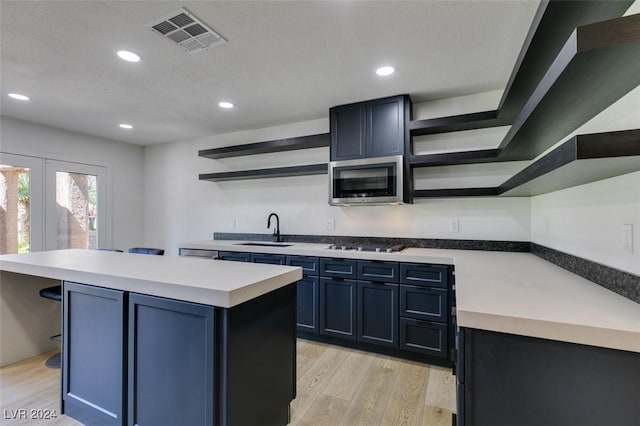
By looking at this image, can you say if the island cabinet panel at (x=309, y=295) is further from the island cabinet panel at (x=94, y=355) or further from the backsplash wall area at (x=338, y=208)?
the island cabinet panel at (x=94, y=355)

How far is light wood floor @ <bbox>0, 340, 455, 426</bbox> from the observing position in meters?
1.87

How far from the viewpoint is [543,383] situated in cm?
97

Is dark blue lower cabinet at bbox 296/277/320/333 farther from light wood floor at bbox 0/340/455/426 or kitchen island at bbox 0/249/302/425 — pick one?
kitchen island at bbox 0/249/302/425

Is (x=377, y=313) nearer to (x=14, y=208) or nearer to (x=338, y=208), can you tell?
(x=338, y=208)

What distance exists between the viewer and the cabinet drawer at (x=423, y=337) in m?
2.44

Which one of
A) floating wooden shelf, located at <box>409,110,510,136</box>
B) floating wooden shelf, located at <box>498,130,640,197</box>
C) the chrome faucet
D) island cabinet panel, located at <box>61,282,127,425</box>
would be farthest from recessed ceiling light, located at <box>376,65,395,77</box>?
island cabinet panel, located at <box>61,282,127,425</box>

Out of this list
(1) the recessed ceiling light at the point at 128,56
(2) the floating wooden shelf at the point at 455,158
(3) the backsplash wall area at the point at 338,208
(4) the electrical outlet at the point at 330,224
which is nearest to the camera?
(3) the backsplash wall area at the point at 338,208

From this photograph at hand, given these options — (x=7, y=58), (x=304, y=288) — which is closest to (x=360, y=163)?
(x=304, y=288)

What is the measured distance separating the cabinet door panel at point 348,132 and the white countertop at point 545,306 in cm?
163

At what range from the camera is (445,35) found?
76.4 inches

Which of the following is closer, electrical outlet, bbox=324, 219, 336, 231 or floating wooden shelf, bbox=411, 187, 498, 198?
floating wooden shelf, bbox=411, 187, 498, 198

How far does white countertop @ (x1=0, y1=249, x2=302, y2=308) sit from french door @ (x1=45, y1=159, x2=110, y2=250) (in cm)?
232

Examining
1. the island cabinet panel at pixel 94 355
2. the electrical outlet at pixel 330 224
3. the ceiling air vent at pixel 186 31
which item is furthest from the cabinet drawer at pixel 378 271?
the ceiling air vent at pixel 186 31

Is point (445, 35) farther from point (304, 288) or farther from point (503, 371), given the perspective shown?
point (304, 288)
